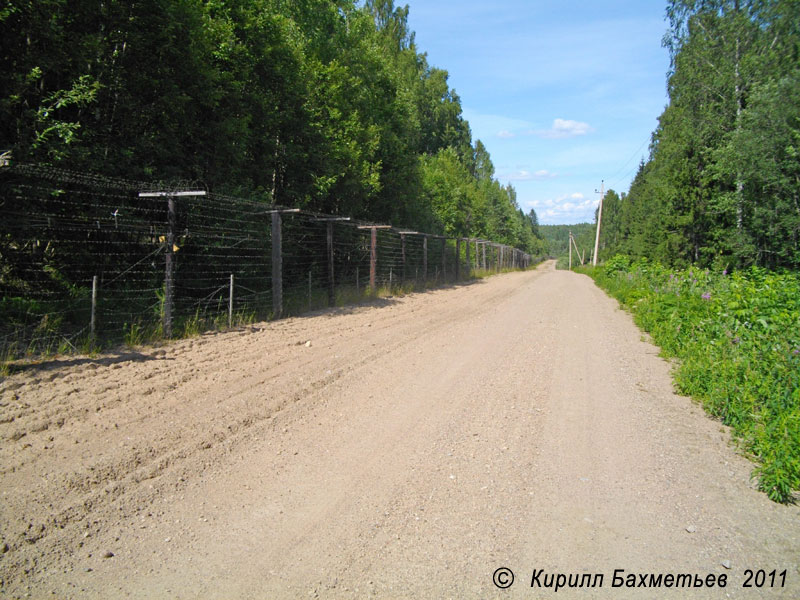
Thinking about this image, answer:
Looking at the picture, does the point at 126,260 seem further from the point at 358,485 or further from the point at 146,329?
the point at 358,485

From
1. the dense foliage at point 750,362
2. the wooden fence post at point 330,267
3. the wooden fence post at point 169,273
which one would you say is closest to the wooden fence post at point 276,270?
the wooden fence post at point 330,267

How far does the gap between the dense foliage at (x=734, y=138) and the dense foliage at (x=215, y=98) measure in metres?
13.3

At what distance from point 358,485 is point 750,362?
5.10 meters

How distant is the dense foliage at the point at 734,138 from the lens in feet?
53.3

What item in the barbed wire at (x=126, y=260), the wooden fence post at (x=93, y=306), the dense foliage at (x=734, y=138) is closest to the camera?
the wooden fence post at (x=93, y=306)

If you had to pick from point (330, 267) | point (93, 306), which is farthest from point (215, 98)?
point (93, 306)

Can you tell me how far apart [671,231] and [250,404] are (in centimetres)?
2598

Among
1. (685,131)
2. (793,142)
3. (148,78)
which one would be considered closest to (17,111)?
(148,78)

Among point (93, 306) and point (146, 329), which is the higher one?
point (93, 306)

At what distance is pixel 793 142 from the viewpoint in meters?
16.1

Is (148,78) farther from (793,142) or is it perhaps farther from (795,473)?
(793,142)

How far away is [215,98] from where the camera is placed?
1051 cm

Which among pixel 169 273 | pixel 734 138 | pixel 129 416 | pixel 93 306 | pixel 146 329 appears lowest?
pixel 129 416

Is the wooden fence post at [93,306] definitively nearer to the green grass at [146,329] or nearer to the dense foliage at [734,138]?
the green grass at [146,329]
